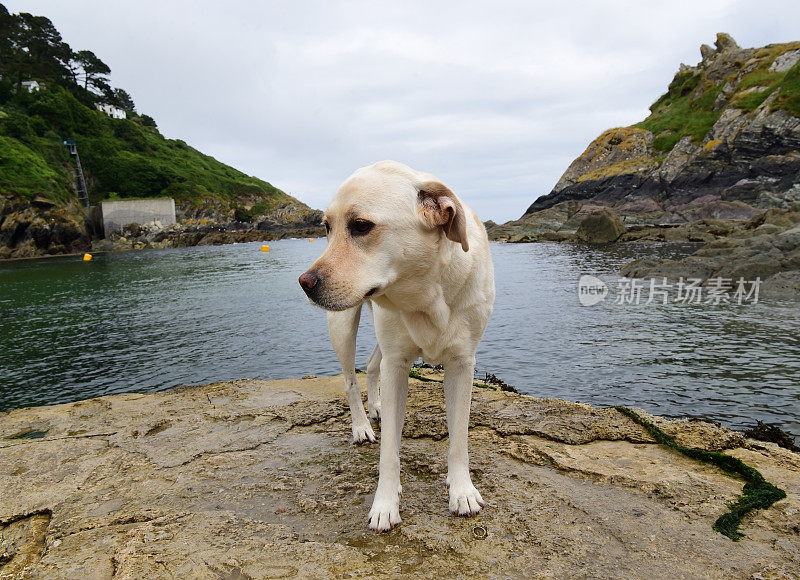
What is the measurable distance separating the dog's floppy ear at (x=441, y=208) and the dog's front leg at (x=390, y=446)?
1063 millimetres

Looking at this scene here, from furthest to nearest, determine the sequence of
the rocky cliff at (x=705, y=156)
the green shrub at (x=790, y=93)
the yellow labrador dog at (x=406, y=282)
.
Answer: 1. the green shrub at (x=790, y=93)
2. the rocky cliff at (x=705, y=156)
3. the yellow labrador dog at (x=406, y=282)

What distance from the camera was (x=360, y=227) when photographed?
8.81 feet

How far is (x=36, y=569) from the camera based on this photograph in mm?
2693

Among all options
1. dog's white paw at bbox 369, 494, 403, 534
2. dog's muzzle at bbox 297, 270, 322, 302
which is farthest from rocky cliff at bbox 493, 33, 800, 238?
dog's muzzle at bbox 297, 270, 322, 302

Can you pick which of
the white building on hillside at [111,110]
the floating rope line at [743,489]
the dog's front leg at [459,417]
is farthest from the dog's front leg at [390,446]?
the white building on hillside at [111,110]

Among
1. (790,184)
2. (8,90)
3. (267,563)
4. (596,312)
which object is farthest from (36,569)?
(8,90)

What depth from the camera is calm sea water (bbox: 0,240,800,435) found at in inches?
354

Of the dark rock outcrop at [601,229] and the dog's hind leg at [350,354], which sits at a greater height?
the dark rock outcrop at [601,229]

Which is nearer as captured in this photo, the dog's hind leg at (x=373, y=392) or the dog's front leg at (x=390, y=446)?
the dog's front leg at (x=390, y=446)

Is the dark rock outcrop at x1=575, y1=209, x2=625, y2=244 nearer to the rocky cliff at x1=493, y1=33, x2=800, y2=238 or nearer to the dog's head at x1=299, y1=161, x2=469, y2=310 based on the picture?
the rocky cliff at x1=493, y1=33, x2=800, y2=238

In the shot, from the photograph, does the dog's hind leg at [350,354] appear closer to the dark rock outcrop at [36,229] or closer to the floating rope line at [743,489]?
the floating rope line at [743,489]

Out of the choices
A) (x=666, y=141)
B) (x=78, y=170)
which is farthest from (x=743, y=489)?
(x=78, y=170)

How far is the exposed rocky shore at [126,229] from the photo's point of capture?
6328 cm

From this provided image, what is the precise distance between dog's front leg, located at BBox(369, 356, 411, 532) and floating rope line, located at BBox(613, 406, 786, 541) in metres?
2.04
